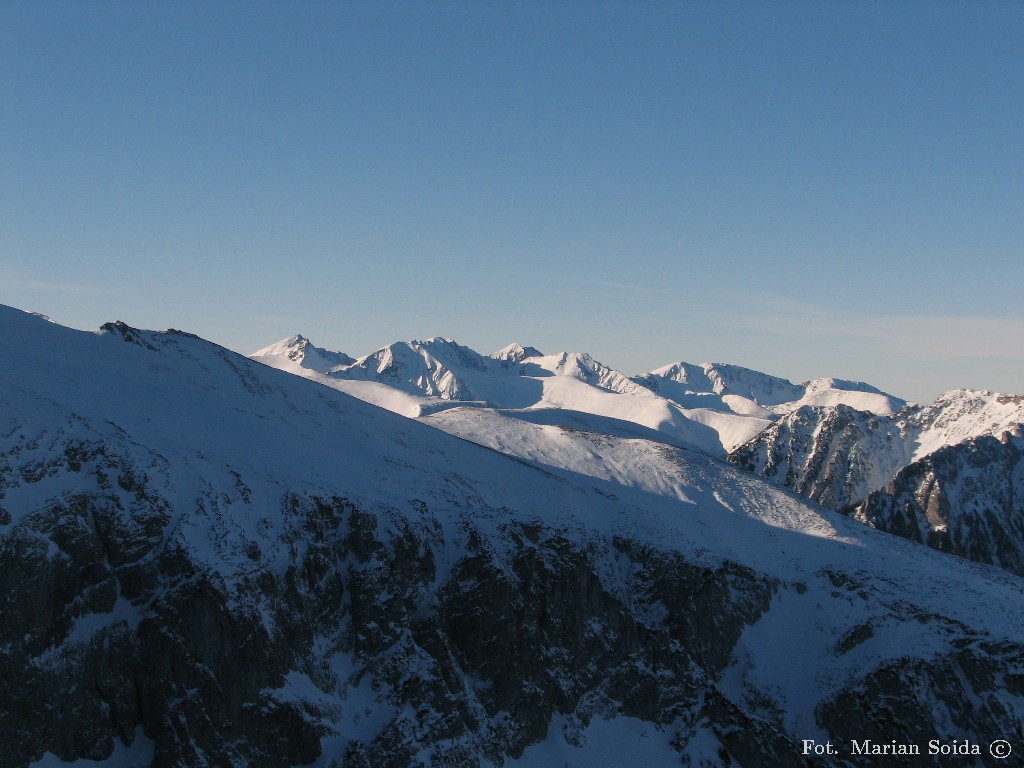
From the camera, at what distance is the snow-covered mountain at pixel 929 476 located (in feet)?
493

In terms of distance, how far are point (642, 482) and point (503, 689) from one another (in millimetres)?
41201

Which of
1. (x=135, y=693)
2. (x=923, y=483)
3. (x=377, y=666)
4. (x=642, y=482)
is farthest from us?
(x=923, y=483)

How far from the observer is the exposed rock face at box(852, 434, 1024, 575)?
148 m

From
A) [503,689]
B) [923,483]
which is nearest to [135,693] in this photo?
[503,689]

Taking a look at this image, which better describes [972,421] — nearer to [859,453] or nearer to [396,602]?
[859,453]

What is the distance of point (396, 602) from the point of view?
64.0 meters

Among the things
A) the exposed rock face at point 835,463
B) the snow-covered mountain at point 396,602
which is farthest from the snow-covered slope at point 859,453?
the snow-covered mountain at point 396,602

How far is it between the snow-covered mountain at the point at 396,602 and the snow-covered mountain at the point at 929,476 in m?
62.9

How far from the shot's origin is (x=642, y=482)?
101 m

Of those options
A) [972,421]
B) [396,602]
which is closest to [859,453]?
[972,421]

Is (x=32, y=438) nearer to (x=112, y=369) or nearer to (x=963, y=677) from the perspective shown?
(x=112, y=369)

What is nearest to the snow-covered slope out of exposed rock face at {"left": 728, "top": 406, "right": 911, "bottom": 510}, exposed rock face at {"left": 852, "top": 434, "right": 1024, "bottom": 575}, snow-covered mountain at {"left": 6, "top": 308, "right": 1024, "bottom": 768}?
exposed rock face at {"left": 728, "top": 406, "right": 911, "bottom": 510}

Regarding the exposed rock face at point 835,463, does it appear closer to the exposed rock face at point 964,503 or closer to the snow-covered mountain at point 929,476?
the snow-covered mountain at point 929,476

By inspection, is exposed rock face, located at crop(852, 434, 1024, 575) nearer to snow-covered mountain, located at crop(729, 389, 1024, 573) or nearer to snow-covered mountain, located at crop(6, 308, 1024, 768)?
snow-covered mountain, located at crop(729, 389, 1024, 573)
